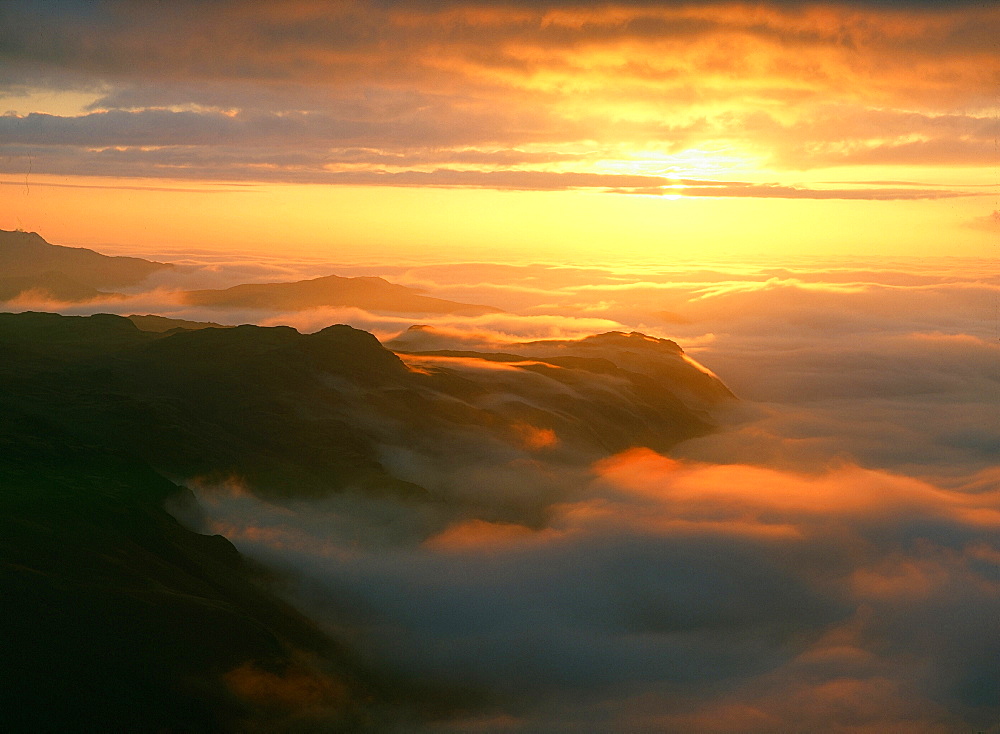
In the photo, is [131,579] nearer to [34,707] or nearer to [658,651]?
[34,707]

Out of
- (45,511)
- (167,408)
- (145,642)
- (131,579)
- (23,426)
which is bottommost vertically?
(145,642)

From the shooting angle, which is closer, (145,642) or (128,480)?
(145,642)

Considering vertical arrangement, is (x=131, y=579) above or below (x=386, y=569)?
below

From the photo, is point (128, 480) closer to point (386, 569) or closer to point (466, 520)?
point (386, 569)

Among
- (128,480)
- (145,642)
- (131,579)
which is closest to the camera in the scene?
(145,642)

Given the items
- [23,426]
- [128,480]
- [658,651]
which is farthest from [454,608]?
[23,426]

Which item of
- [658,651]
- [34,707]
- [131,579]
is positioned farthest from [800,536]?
[34,707]

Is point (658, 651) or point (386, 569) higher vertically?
point (386, 569)

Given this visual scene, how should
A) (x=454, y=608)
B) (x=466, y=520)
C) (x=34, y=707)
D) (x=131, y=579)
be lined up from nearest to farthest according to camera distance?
(x=34, y=707), (x=131, y=579), (x=454, y=608), (x=466, y=520)

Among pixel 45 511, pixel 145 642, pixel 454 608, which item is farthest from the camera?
pixel 454 608
